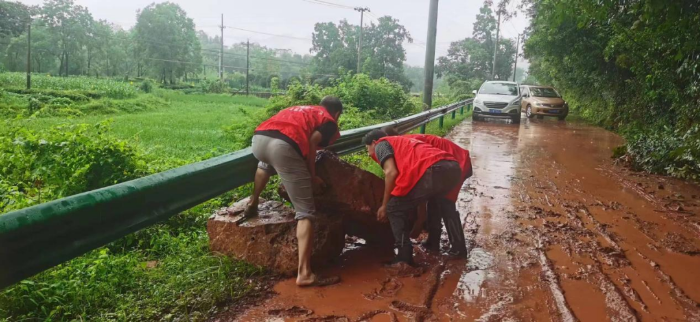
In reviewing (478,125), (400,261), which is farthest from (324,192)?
(478,125)

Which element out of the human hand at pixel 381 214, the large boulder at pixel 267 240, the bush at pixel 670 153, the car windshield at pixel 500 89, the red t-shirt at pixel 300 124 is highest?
the car windshield at pixel 500 89

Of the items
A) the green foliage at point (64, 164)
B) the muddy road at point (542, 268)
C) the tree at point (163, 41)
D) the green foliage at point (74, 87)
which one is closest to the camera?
the muddy road at point (542, 268)

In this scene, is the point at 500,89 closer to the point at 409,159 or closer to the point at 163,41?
the point at 409,159

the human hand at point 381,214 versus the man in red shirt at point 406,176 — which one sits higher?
the man in red shirt at point 406,176

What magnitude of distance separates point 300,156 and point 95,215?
4.70 feet

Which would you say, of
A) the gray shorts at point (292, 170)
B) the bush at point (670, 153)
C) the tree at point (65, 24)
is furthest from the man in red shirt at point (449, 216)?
the tree at point (65, 24)

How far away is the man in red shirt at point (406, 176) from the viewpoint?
3885 millimetres

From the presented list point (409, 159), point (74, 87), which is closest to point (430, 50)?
point (409, 159)

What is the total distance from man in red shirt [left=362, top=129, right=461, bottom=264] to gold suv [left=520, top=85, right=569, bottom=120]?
17256 millimetres

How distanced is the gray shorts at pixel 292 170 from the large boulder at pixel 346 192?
1.45 ft

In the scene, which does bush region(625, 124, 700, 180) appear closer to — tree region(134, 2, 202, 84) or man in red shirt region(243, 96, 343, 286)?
man in red shirt region(243, 96, 343, 286)

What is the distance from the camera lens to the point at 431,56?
13.2 meters

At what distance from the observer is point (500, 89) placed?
19547mm

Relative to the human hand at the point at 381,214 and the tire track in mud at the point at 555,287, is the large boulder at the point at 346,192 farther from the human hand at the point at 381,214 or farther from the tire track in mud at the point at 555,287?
the tire track in mud at the point at 555,287
